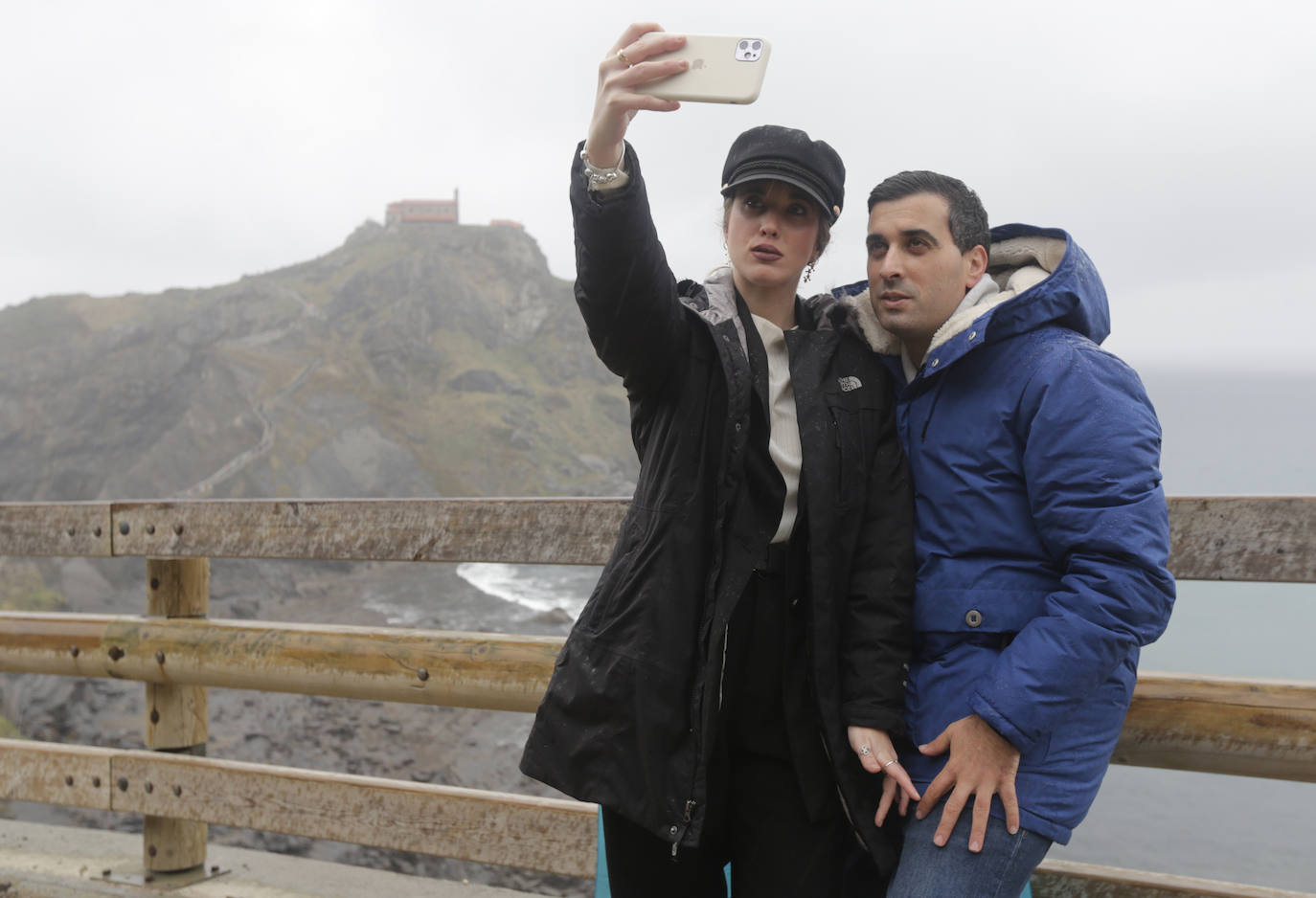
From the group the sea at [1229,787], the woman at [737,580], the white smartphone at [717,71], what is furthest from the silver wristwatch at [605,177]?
the sea at [1229,787]

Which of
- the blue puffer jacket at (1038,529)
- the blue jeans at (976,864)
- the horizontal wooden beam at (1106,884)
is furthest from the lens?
the horizontal wooden beam at (1106,884)

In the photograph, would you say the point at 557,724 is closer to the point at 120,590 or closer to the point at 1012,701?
the point at 1012,701

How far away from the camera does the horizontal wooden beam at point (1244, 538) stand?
7.33 ft

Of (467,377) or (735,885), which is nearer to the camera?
(735,885)

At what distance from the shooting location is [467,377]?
108125mm

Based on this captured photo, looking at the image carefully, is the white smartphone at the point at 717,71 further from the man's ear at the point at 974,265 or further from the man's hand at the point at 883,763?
the man's hand at the point at 883,763

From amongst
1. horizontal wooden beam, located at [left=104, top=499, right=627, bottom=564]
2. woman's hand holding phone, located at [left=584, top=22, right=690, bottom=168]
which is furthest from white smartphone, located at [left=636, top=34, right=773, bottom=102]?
horizontal wooden beam, located at [left=104, top=499, right=627, bottom=564]

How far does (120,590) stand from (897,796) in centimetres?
6591

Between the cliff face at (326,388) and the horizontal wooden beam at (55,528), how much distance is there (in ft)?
223

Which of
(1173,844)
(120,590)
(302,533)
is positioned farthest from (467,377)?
(302,533)

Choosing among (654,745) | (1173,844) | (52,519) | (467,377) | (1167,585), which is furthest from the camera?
(467,377)

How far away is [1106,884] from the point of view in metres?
2.44

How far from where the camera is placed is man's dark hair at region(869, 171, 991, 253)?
1929mm

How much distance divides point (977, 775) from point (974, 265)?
972 mm
